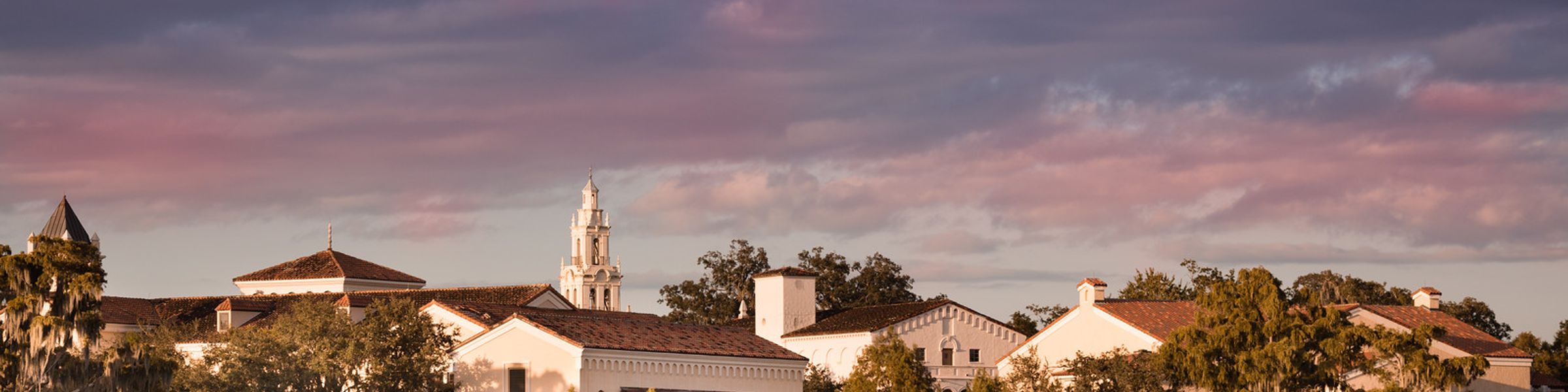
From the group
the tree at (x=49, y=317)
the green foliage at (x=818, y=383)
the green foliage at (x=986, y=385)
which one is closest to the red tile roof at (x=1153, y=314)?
the green foliage at (x=986, y=385)

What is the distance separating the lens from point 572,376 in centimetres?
5559

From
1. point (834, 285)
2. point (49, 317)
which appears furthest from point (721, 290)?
point (49, 317)

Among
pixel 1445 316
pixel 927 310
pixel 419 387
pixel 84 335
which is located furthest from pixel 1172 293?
pixel 84 335

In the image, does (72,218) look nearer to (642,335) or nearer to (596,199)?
(596,199)

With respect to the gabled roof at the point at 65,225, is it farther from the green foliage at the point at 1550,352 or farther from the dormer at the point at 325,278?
the green foliage at the point at 1550,352

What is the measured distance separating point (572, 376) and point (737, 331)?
443 inches

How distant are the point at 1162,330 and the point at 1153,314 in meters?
2.35

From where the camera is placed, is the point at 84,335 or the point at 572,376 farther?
the point at 572,376

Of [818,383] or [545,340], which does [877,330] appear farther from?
[545,340]

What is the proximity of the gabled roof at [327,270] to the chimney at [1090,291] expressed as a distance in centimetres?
3599

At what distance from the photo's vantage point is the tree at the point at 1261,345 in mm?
48844

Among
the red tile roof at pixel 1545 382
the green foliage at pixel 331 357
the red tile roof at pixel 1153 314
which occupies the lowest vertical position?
the red tile roof at pixel 1545 382

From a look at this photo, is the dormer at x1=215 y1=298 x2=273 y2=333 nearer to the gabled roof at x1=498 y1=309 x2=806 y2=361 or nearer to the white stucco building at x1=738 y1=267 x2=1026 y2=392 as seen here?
the gabled roof at x1=498 y1=309 x2=806 y2=361

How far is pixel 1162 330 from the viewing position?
209 feet
